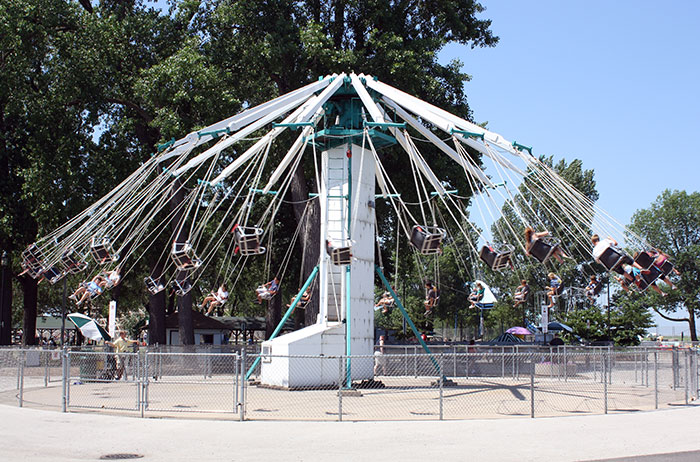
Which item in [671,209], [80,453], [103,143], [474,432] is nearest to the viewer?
[80,453]

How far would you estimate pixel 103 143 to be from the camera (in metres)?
35.4

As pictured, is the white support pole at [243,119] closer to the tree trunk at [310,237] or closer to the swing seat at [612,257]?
the tree trunk at [310,237]

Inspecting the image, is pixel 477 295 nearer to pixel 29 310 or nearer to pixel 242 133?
pixel 242 133

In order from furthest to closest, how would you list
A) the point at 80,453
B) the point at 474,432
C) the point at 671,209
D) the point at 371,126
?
the point at 671,209 → the point at 371,126 → the point at 474,432 → the point at 80,453

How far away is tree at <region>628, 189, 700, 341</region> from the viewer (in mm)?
76375

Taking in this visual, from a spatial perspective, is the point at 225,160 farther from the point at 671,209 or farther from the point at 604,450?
the point at 671,209

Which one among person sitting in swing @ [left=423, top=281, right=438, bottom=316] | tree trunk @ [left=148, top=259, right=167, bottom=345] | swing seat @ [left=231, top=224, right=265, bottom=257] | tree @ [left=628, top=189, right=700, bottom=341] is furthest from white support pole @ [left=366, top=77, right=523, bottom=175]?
tree @ [left=628, top=189, right=700, bottom=341]

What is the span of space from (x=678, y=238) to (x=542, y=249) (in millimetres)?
70520

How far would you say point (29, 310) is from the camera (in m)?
39.2

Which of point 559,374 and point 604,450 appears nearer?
point 604,450

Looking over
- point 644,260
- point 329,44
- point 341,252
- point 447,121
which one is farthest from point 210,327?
point 644,260

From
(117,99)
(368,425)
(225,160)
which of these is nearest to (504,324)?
(225,160)

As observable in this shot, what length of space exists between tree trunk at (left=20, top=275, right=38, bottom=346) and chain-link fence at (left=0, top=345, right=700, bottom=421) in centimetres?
1379

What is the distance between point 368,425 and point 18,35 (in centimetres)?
2733
